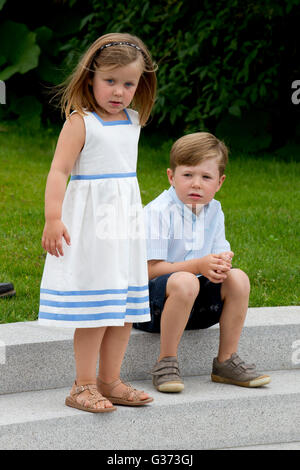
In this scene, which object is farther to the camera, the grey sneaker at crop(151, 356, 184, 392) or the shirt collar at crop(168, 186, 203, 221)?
the shirt collar at crop(168, 186, 203, 221)

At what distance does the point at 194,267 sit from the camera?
11.3 ft

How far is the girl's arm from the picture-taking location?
2922 millimetres

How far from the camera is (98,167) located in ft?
9.82

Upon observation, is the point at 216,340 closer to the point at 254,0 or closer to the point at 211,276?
the point at 211,276

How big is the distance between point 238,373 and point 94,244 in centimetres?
98

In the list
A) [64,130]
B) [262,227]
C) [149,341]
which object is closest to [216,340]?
[149,341]

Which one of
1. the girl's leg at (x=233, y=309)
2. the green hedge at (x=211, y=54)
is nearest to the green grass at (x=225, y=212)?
the green hedge at (x=211, y=54)

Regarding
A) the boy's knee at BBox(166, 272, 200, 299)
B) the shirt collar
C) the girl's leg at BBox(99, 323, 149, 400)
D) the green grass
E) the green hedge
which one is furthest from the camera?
the green hedge

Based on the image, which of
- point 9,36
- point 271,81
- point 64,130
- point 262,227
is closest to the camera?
point 64,130

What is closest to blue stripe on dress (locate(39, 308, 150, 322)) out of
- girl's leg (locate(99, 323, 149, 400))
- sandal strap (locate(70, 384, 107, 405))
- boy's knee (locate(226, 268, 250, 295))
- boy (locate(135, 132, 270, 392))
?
girl's leg (locate(99, 323, 149, 400))

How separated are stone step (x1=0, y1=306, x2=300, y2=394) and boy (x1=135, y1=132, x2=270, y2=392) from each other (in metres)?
0.11

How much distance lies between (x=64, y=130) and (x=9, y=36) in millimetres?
6238

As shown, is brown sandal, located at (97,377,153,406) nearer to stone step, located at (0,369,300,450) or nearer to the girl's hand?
stone step, located at (0,369,300,450)

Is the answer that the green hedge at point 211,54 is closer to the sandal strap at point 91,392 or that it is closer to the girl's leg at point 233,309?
the girl's leg at point 233,309
